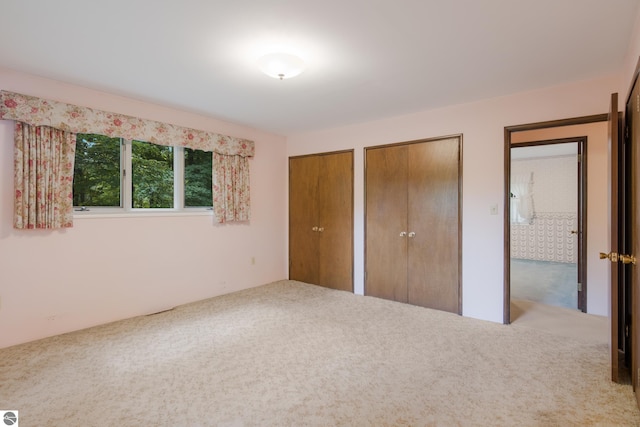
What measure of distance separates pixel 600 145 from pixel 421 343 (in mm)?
3003

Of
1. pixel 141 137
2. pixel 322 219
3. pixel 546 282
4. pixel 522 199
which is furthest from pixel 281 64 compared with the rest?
pixel 522 199

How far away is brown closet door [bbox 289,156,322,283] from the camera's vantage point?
15.4ft

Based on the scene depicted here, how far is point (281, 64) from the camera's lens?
7.37 feet

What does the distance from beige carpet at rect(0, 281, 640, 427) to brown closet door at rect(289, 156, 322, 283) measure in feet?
5.24

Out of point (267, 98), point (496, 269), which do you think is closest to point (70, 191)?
point (267, 98)

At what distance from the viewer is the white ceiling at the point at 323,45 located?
177 cm

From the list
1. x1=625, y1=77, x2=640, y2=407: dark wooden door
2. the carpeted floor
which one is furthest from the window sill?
the carpeted floor

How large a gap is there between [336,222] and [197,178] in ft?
6.44

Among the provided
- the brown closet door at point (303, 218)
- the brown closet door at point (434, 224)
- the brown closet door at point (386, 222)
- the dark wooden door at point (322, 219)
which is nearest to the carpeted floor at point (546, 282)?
the brown closet door at point (434, 224)

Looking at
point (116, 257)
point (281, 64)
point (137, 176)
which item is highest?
point (281, 64)

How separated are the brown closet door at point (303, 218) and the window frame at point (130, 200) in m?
1.42

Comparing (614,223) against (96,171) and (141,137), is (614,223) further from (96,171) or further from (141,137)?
(96,171)

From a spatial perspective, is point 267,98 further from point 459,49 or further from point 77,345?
point 77,345

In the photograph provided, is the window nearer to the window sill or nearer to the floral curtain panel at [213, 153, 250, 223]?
the window sill
